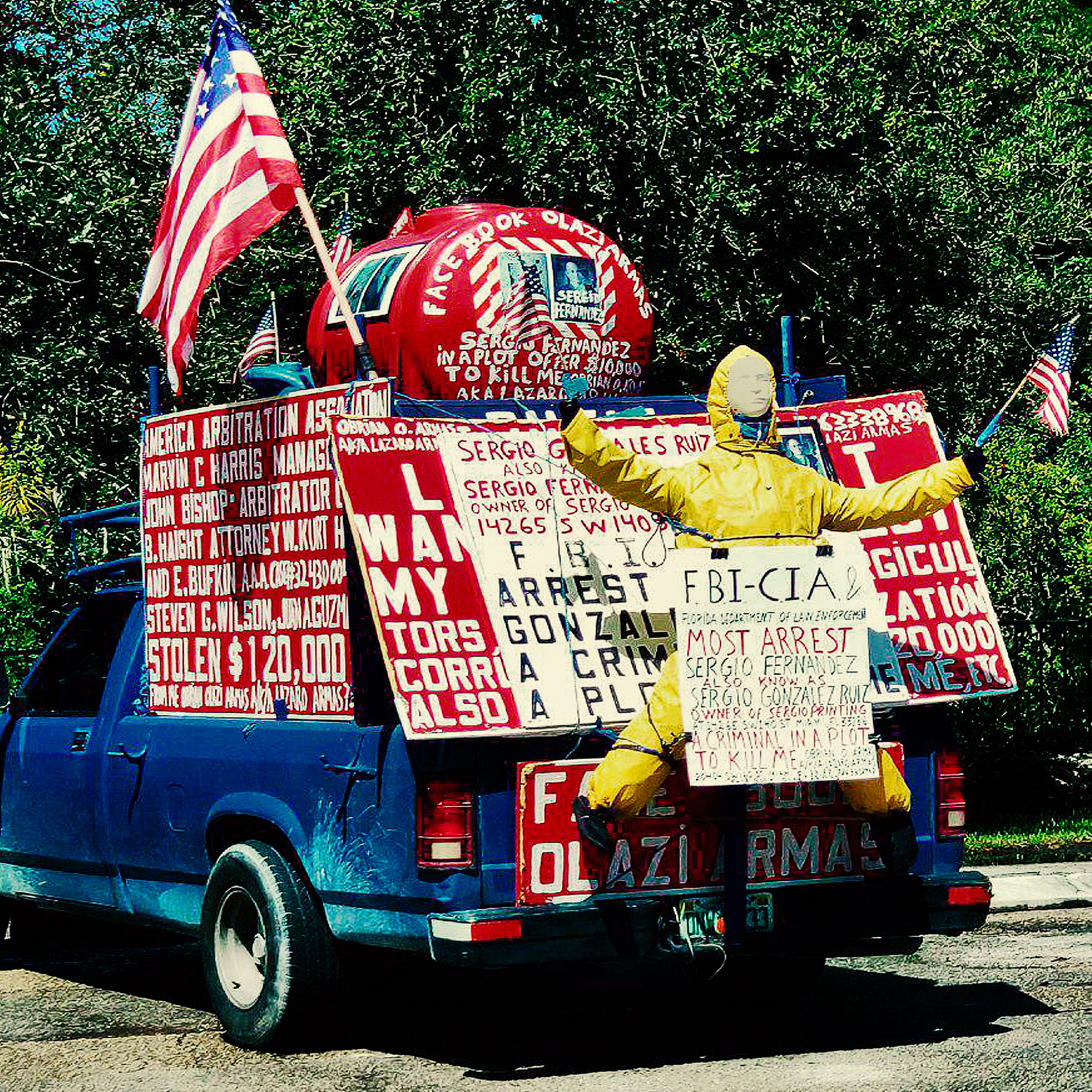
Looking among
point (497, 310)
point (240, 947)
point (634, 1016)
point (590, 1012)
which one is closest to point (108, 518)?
point (497, 310)

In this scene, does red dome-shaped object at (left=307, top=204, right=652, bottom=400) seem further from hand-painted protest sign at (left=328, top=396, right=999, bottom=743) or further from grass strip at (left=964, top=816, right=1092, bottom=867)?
grass strip at (left=964, top=816, right=1092, bottom=867)

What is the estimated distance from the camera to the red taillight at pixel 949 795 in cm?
763

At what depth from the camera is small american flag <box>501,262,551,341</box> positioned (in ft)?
27.9

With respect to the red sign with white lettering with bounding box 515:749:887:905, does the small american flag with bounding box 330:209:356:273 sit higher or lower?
higher

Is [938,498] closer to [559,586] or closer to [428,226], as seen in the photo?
[559,586]

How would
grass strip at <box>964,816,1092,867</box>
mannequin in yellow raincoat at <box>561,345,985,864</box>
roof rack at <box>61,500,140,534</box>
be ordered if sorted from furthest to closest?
grass strip at <box>964,816,1092,867</box>, roof rack at <box>61,500,140,534</box>, mannequin in yellow raincoat at <box>561,345,985,864</box>

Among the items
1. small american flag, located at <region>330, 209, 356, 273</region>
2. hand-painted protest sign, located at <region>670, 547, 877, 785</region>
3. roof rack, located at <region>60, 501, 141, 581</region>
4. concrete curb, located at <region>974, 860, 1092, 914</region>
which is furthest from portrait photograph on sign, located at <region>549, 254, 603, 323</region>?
concrete curb, located at <region>974, 860, 1092, 914</region>

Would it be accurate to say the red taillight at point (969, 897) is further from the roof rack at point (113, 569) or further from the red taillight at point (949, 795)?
the roof rack at point (113, 569)

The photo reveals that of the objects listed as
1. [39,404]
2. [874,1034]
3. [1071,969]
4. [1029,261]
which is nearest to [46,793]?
[874,1034]

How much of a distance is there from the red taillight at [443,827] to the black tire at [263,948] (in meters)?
0.80

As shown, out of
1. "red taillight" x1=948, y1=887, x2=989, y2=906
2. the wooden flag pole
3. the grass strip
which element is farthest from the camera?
the grass strip

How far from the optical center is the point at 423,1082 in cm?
704

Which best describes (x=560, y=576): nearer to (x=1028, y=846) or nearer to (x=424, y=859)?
(x=424, y=859)

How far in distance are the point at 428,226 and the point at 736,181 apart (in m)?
5.83
